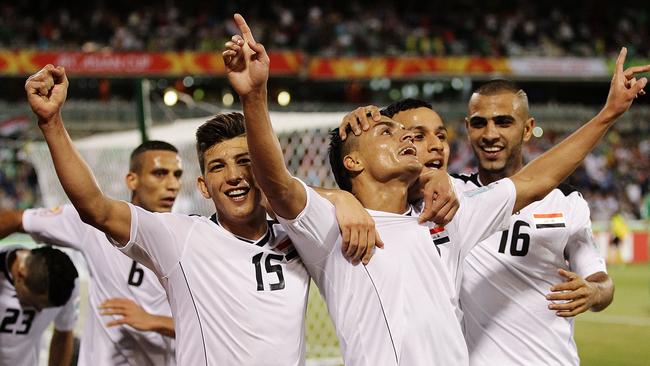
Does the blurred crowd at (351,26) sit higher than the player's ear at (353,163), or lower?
higher

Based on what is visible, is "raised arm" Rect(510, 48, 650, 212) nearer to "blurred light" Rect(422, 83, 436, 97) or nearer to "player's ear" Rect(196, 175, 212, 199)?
"player's ear" Rect(196, 175, 212, 199)

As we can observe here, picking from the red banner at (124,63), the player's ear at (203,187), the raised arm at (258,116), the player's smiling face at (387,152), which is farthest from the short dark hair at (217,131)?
the red banner at (124,63)

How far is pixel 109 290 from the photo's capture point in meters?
4.95

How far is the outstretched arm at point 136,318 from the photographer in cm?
441

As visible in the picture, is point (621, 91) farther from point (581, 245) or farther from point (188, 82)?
point (188, 82)

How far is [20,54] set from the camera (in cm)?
2950

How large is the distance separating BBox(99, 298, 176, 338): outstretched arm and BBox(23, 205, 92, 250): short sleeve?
2.08 feet

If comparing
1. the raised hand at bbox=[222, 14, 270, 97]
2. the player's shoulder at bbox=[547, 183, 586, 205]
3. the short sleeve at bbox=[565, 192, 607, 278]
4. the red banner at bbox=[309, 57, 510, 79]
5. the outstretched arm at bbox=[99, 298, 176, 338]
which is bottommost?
the outstretched arm at bbox=[99, 298, 176, 338]

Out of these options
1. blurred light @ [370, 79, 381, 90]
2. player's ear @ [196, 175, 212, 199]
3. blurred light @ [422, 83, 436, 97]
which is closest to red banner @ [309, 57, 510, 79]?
blurred light @ [370, 79, 381, 90]

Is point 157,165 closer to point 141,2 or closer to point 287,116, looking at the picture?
point 287,116

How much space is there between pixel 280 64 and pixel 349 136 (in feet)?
92.2

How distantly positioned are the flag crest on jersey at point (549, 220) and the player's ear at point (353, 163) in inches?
49.7

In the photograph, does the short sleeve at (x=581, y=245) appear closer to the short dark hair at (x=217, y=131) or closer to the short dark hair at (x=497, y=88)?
the short dark hair at (x=497, y=88)

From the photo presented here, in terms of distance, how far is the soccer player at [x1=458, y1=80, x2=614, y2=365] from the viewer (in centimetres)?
424
